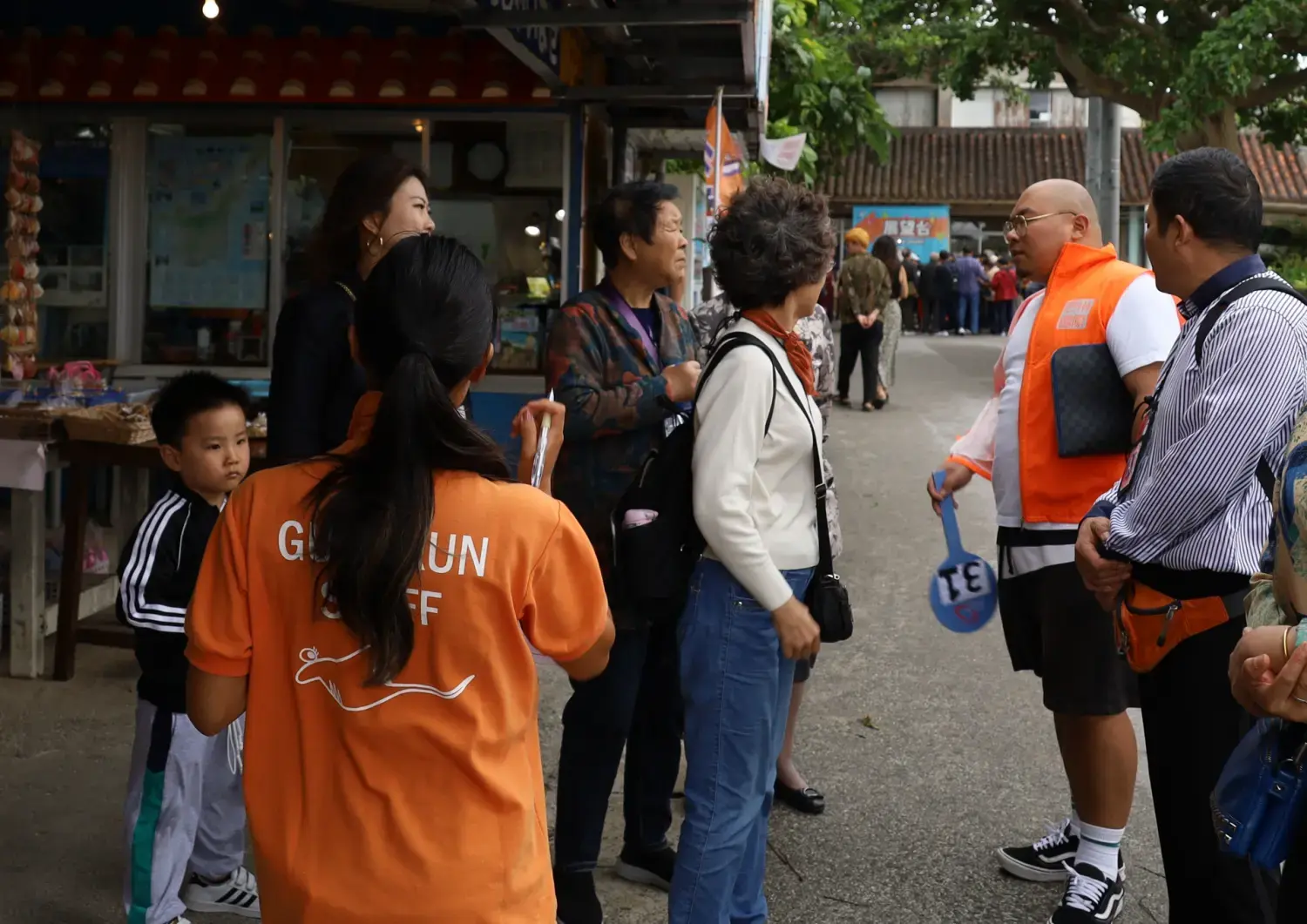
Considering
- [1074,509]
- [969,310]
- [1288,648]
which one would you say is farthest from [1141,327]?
[969,310]

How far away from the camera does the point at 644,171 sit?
12.2 metres

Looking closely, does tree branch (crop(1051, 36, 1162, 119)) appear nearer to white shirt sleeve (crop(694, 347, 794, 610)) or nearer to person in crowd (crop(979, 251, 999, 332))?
person in crowd (crop(979, 251, 999, 332))

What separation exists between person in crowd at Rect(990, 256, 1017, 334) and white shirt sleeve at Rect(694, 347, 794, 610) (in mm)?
28012

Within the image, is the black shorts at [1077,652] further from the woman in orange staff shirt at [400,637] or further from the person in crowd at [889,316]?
the person in crowd at [889,316]

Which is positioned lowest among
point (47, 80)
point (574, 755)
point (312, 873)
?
point (574, 755)

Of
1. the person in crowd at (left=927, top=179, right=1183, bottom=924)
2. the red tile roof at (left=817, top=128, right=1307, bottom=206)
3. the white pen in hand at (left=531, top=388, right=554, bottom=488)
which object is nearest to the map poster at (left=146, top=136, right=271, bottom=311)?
the person in crowd at (left=927, top=179, right=1183, bottom=924)

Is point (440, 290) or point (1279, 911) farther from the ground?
point (440, 290)

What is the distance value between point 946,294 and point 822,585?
29068 millimetres

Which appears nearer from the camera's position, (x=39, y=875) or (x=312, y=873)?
(x=312, y=873)

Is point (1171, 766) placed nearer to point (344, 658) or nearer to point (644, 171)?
point (344, 658)

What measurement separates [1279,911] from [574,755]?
6.53ft

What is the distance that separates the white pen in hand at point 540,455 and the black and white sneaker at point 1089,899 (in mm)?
2175

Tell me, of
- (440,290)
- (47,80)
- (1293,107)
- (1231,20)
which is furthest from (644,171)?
(1293,107)

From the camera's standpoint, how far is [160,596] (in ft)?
11.2
